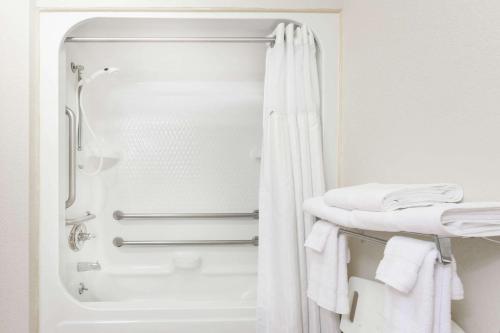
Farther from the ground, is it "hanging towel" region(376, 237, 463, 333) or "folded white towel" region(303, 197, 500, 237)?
"folded white towel" region(303, 197, 500, 237)

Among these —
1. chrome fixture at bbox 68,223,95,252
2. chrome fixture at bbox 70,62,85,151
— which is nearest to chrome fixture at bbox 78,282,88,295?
chrome fixture at bbox 68,223,95,252

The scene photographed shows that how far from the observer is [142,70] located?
7.13 feet

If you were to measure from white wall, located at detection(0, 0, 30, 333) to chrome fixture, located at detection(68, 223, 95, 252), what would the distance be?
0.29 metres

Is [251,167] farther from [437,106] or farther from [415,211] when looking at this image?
[415,211]

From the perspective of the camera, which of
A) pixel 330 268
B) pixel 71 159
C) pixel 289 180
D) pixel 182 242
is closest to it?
pixel 330 268

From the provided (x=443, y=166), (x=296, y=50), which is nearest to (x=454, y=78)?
(x=443, y=166)

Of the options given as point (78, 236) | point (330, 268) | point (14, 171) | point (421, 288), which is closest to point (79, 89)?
point (14, 171)

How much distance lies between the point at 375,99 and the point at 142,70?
149cm

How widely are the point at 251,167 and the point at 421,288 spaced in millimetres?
1536

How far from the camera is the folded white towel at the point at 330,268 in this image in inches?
44.1

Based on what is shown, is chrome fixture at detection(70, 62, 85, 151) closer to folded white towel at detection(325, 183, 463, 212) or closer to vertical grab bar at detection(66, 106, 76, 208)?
vertical grab bar at detection(66, 106, 76, 208)

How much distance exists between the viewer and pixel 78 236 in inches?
74.5

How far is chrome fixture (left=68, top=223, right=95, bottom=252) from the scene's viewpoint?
1821 millimetres

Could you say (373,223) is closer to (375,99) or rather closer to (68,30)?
(375,99)
